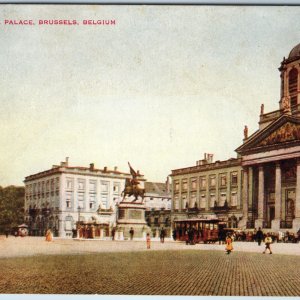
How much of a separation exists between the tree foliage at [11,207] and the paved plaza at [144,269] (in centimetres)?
49

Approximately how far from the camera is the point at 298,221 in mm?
14484

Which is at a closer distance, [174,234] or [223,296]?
[223,296]

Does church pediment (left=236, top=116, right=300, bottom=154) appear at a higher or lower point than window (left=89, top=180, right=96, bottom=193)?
higher

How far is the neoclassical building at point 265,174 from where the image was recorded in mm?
14398

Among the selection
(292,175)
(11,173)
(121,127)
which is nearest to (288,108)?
(292,175)

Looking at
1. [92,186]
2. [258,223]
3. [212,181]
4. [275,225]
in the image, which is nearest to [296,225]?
[275,225]

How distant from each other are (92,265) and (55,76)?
3798 millimetres

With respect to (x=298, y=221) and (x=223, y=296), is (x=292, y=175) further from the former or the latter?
(x=223, y=296)

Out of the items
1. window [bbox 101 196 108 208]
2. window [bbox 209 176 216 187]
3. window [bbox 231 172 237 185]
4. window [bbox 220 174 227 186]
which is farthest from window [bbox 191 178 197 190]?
window [bbox 101 196 108 208]

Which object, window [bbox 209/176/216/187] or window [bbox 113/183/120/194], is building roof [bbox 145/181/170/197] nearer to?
window [bbox 113/183/120/194]

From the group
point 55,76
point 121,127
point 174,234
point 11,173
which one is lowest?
point 174,234

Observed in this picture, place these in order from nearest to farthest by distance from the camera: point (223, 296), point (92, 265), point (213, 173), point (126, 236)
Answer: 1. point (223, 296)
2. point (92, 265)
3. point (213, 173)
4. point (126, 236)

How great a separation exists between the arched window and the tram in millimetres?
3183

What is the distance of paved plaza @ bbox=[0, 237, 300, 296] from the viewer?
12.8 meters
